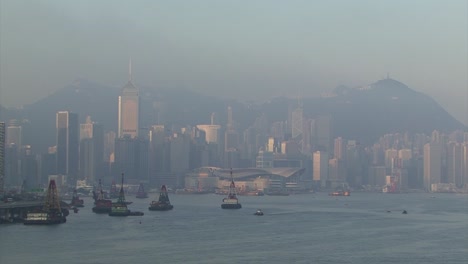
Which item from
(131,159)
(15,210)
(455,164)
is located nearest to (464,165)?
(455,164)

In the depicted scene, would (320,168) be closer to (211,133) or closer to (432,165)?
(432,165)

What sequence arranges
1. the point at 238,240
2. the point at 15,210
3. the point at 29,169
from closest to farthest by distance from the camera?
the point at 238,240, the point at 15,210, the point at 29,169

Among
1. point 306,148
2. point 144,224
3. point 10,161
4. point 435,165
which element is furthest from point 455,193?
point 144,224

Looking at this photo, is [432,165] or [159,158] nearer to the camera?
[159,158]

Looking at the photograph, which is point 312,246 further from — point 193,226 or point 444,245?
point 193,226

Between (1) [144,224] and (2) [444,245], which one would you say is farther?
(1) [144,224]

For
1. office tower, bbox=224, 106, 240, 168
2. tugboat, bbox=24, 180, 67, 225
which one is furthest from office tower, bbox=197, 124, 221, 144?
tugboat, bbox=24, 180, 67, 225
